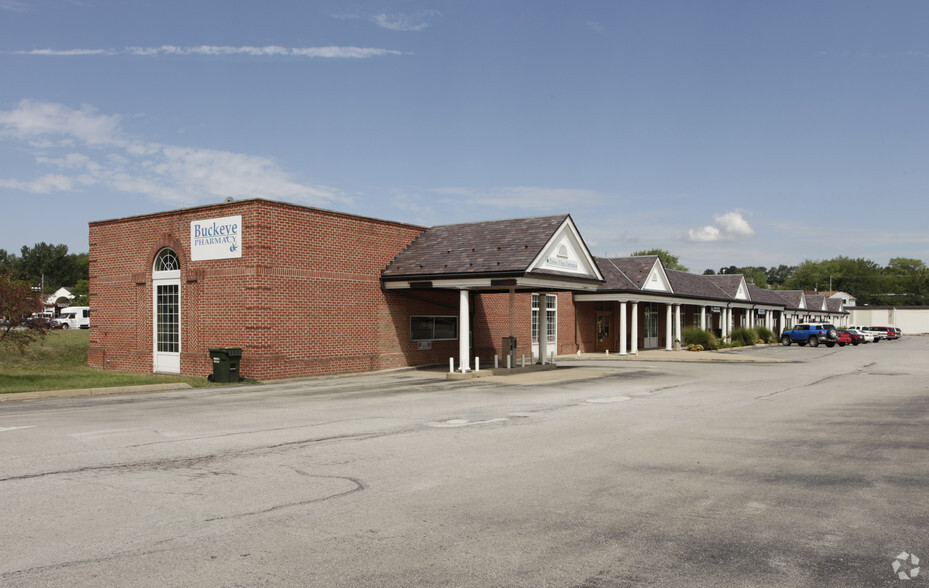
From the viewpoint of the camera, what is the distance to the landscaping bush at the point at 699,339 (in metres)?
45.3

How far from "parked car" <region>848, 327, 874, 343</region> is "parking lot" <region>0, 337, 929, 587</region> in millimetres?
51052

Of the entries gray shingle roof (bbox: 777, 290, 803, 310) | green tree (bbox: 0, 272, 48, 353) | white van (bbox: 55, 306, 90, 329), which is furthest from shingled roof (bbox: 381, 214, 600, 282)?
gray shingle roof (bbox: 777, 290, 803, 310)

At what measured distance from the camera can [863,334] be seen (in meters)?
65.1

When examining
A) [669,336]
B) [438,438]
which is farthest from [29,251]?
[438,438]

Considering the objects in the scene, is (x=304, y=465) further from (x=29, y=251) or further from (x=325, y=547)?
(x=29, y=251)

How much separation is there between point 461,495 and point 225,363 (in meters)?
16.6

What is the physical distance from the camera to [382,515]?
6.85 m

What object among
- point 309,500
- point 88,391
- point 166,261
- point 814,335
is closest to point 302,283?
point 166,261

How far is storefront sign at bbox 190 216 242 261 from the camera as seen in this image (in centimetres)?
2394

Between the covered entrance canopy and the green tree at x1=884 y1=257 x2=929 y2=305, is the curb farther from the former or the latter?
the green tree at x1=884 y1=257 x2=929 y2=305

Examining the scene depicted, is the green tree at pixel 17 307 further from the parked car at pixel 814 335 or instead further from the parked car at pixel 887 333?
the parked car at pixel 887 333

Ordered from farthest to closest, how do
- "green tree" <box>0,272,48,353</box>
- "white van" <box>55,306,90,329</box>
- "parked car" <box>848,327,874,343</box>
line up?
"white van" <box>55,306,90,329</box> → "parked car" <box>848,327,874,343</box> → "green tree" <box>0,272,48,353</box>

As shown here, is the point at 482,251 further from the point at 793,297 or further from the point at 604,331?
the point at 793,297

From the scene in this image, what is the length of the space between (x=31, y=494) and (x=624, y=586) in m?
5.95
